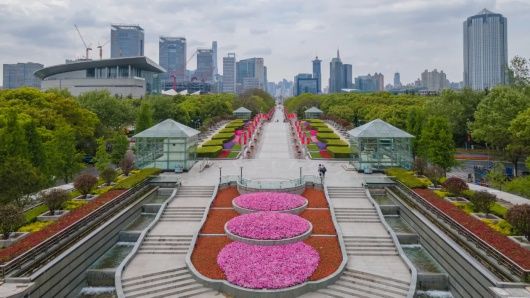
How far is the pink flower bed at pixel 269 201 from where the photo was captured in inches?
986

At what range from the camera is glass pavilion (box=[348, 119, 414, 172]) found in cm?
3588

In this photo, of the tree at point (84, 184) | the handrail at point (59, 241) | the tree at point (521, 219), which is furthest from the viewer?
the tree at point (84, 184)

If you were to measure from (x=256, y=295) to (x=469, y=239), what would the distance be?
9.69 m

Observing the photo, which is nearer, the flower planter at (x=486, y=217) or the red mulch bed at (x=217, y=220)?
the flower planter at (x=486, y=217)

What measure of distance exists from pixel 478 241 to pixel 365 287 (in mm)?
5304

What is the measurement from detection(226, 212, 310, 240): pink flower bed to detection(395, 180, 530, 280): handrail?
6.83m

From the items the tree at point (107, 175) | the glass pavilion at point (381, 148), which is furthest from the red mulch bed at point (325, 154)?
the tree at point (107, 175)

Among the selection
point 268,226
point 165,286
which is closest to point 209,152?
point 268,226

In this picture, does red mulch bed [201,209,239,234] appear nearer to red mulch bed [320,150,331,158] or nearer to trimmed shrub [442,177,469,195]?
trimmed shrub [442,177,469,195]

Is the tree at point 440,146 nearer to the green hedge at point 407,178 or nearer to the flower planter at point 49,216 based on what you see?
the green hedge at point 407,178

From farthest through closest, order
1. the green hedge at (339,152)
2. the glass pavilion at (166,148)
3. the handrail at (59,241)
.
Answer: the green hedge at (339,152) < the glass pavilion at (166,148) < the handrail at (59,241)

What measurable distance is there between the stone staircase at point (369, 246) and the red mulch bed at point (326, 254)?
27.2 inches

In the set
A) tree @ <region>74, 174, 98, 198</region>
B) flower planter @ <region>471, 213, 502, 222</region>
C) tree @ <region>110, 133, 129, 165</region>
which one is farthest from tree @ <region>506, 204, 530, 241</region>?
tree @ <region>110, 133, 129, 165</region>

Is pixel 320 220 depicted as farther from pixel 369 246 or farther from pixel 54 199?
pixel 54 199
